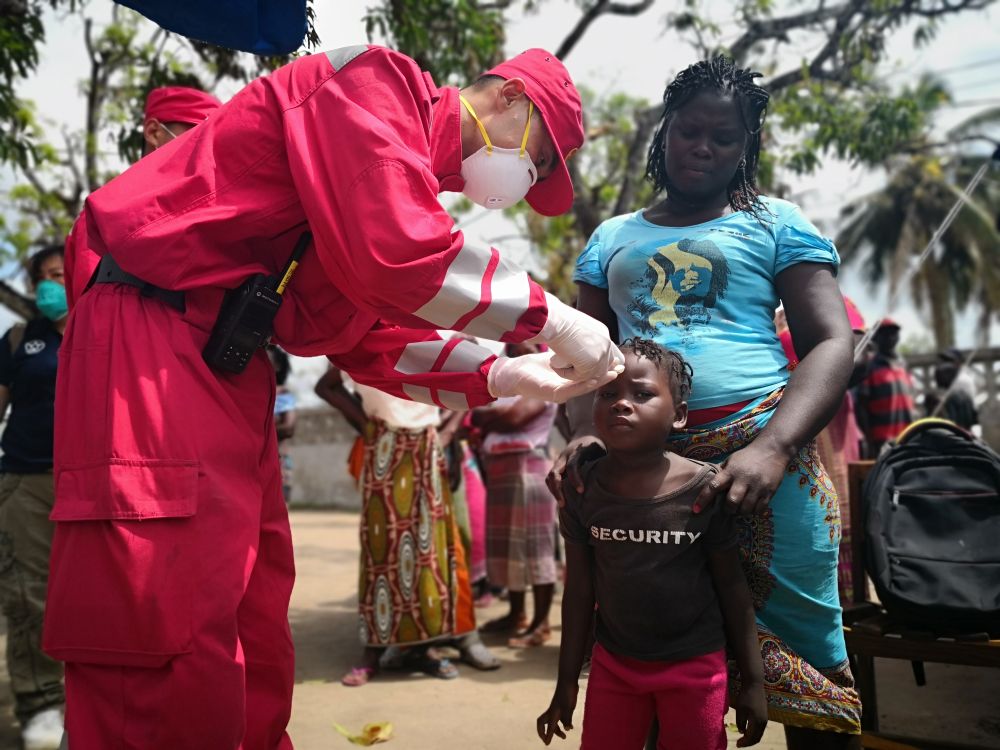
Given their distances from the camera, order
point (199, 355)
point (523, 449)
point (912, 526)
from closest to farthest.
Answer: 1. point (199, 355)
2. point (912, 526)
3. point (523, 449)

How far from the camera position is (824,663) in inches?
85.2

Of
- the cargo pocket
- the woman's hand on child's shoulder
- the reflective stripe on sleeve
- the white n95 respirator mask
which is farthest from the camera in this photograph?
the woman's hand on child's shoulder

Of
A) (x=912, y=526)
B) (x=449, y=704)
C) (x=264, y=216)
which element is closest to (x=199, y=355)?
(x=264, y=216)

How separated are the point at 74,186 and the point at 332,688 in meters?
8.25

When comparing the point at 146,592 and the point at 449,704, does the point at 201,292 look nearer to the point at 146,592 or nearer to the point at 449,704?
the point at 146,592

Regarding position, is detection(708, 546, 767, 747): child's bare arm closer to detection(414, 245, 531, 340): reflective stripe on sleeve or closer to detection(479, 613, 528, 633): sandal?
detection(414, 245, 531, 340): reflective stripe on sleeve

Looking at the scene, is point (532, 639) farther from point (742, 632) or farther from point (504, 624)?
point (742, 632)

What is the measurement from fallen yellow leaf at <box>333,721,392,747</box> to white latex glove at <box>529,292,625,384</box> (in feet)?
7.29

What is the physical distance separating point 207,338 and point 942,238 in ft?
83.7

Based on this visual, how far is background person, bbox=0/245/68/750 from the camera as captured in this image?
3.69 metres

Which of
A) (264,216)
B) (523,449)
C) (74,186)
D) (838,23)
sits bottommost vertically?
(523,449)

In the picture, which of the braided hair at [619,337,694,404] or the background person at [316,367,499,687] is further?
the background person at [316,367,499,687]

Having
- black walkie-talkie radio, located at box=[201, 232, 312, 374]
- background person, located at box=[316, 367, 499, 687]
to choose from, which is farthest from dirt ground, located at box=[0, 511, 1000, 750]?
black walkie-talkie radio, located at box=[201, 232, 312, 374]

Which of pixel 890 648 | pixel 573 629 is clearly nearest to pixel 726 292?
pixel 573 629
